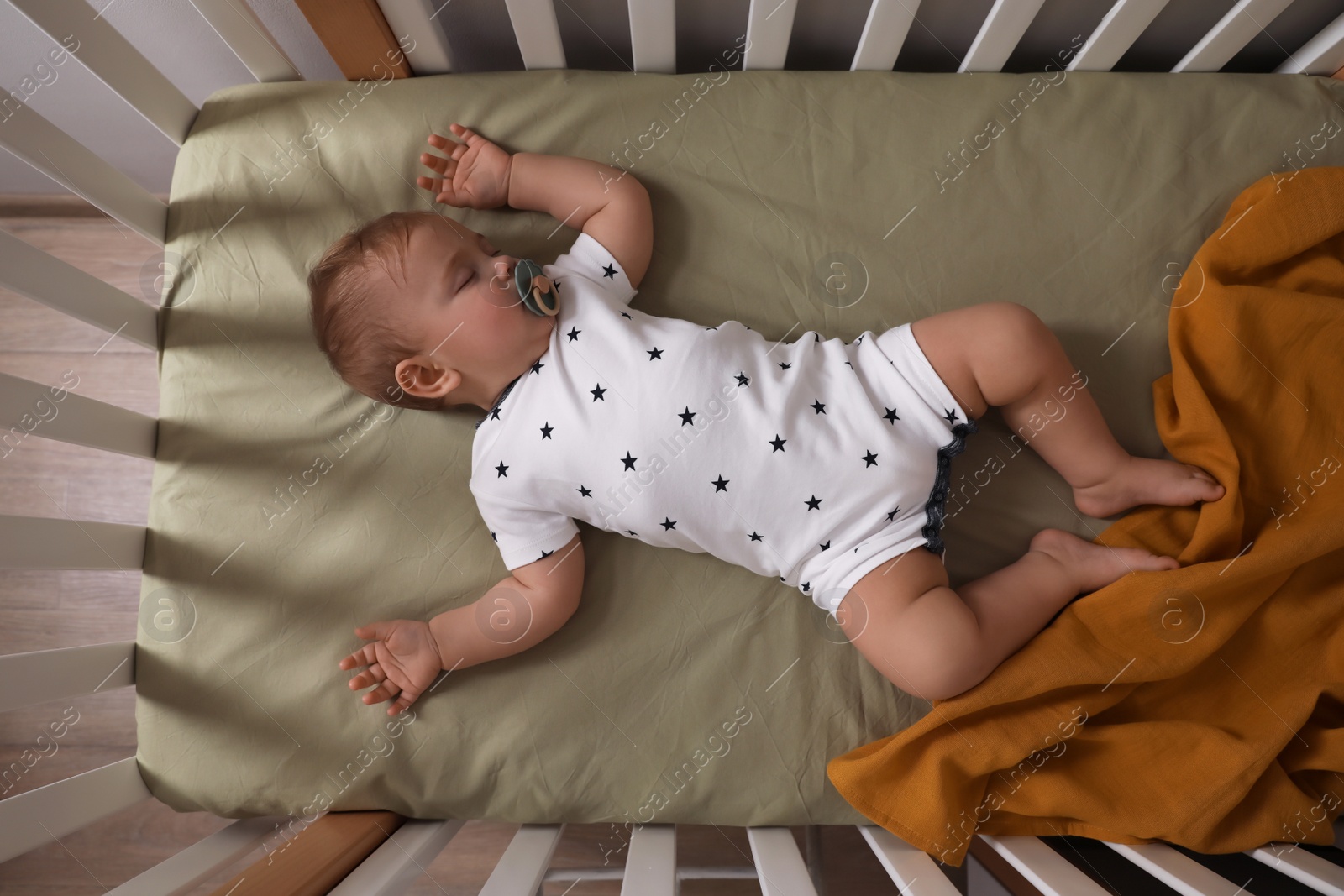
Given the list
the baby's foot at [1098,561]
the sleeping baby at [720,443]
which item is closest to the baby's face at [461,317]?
the sleeping baby at [720,443]

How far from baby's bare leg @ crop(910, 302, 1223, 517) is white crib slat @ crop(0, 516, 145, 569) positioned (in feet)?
3.60

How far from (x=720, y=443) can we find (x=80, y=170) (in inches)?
34.2

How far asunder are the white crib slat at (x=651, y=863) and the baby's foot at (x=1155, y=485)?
739 millimetres

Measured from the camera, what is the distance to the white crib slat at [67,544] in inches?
34.9

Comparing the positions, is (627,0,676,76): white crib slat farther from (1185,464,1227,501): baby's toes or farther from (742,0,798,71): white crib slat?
(1185,464,1227,501): baby's toes

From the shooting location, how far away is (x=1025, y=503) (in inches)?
42.2

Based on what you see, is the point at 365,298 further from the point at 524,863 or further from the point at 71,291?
the point at 524,863

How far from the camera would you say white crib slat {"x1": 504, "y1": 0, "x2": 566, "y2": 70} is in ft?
3.36

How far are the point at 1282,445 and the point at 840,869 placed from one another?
1017mm

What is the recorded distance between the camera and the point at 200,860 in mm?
979

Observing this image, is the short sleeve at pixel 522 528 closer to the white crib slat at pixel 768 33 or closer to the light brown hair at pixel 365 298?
the light brown hair at pixel 365 298

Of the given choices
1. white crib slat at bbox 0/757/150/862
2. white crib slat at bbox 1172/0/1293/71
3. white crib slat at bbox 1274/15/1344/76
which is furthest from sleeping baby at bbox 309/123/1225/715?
white crib slat at bbox 1274/15/1344/76

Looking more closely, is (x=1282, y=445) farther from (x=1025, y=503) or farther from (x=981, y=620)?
(x=981, y=620)

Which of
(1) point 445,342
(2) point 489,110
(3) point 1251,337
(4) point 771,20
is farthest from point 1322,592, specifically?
(2) point 489,110
